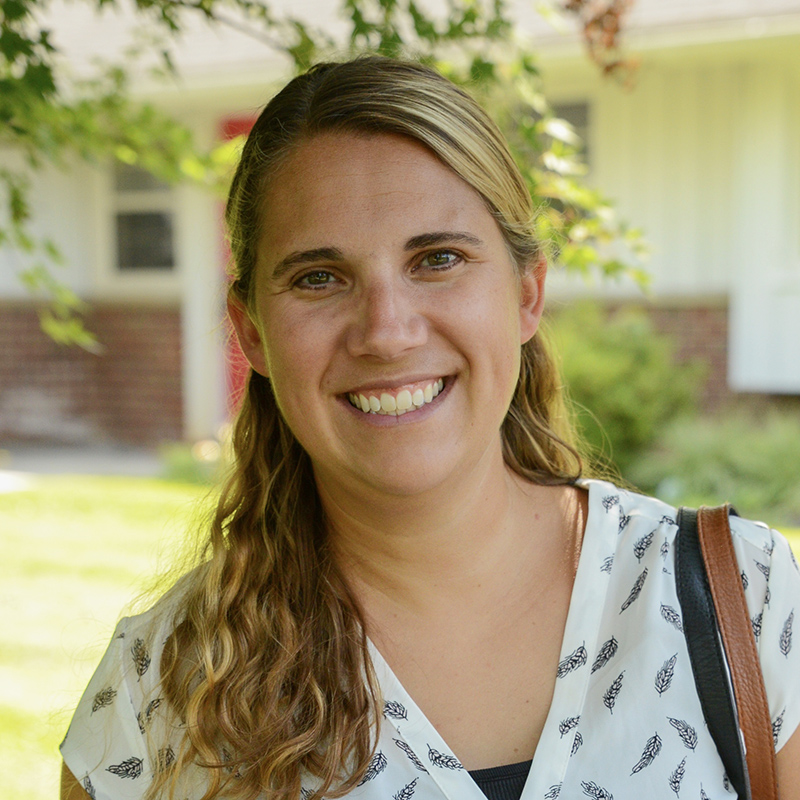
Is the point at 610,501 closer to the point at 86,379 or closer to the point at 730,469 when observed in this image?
the point at 730,469

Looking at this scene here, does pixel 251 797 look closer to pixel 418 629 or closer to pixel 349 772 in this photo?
pixel 349 772

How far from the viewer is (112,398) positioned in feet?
35.0

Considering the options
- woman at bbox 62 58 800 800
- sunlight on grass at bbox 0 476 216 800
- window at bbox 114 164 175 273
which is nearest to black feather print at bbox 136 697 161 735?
Answer: woman at bbox 62 58 800 800

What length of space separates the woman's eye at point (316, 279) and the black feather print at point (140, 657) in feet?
2.38

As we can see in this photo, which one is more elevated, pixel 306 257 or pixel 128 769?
pixel 306 257

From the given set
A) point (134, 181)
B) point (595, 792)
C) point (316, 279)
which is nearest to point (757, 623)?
point (595, 792)

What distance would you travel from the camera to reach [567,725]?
171cm

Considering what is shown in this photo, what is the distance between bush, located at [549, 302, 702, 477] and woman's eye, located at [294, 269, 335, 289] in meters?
5.59

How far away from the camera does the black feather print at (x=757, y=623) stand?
5.56 ft

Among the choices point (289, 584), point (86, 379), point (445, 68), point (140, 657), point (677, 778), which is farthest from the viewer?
point (86, 379)

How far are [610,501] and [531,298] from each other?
435 millimetres

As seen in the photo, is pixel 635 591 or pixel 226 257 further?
pixel 226 257

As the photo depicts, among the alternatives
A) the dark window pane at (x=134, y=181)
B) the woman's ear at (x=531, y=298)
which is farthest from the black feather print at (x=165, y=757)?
the dark window pane at (x=134, y=181)

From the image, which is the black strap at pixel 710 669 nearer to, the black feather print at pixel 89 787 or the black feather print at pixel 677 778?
the black feather print at pixel 677 778
